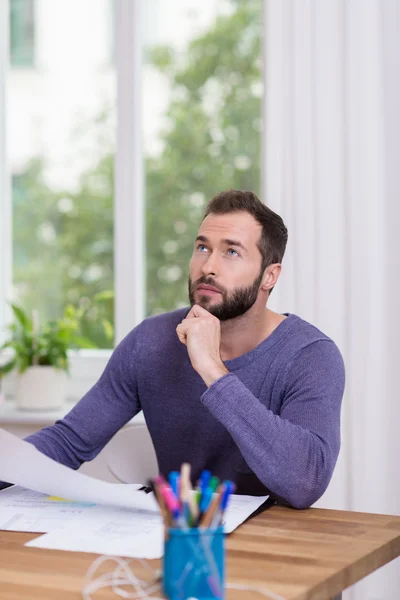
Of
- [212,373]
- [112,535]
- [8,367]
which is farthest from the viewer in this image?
[8,367]

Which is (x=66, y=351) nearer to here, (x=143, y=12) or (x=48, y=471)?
(x=143, y=12)

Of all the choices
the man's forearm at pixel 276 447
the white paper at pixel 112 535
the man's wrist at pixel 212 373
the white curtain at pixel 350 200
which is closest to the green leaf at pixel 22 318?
the white curtain at pixel 350 200

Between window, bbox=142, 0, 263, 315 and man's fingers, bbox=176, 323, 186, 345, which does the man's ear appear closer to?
man's fingers, bbox=176, 323, 186, 345

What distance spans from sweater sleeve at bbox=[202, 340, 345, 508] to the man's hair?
441mm

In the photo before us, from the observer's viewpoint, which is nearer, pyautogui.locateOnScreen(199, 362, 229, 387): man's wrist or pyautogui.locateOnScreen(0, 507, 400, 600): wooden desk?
pyautogui.locateOnScreen(0, 507, 400, 600): wooden desk

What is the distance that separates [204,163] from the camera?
327cm

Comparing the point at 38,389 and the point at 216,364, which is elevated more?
the point at 216,364

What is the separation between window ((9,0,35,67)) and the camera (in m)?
3.53

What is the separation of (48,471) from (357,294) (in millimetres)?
1461

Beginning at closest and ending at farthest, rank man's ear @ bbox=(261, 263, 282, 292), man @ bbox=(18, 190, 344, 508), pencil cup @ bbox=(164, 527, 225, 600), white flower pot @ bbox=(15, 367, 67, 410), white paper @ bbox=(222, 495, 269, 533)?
1. pencil cup @ bbox=(164, 527, 225, 600)
2. white paper @ bbox=(222, 495, 269, 533)
3. man @ bbox=(18, 190, 344, 508)
4. man's ear @ bbox=(261, 263, 282, 292)
5. white flower pot @ bbox=(15, 367, 67, 410)

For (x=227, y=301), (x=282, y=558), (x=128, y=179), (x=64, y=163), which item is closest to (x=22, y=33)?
(x=64, y=163)

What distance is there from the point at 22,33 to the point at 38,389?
1.45 metres

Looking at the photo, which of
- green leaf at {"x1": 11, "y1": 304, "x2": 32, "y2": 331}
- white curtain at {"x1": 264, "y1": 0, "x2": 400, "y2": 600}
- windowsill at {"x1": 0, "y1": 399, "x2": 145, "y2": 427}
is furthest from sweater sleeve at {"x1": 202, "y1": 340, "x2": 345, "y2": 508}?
green leaf at {"x1": 11, "y1": 304, "x2": 32, "y2": 331}

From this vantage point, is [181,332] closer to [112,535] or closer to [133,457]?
[133,457]
